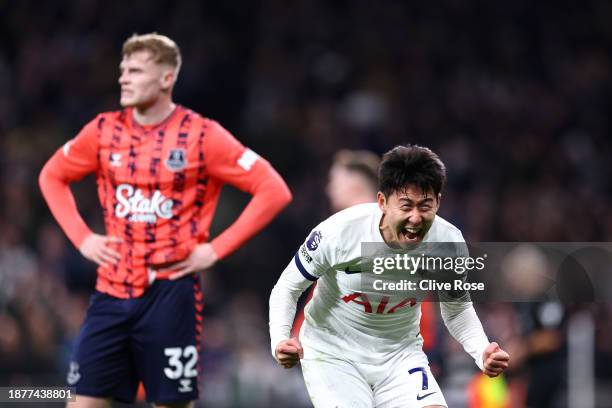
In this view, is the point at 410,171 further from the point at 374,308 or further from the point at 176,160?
the point at 176,160

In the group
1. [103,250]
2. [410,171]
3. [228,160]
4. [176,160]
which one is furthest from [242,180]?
[410,171]

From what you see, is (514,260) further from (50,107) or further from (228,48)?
(228,48)

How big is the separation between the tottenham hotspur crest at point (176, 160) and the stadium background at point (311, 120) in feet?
12.5

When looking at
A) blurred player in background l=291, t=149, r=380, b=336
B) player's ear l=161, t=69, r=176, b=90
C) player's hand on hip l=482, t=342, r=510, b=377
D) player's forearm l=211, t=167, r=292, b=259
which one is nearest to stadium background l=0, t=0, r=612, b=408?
blurred player in background l=291, t=149, r=380, b=336

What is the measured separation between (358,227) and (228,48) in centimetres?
888

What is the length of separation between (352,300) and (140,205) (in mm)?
1170

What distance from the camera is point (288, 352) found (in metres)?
4.02

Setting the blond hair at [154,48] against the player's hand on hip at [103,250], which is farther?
the blond hair at [154,48]

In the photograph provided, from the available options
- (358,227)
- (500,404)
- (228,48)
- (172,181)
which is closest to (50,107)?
(228,48)

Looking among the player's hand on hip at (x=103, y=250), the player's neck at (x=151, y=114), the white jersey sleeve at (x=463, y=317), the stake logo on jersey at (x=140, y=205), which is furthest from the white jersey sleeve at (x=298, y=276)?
the player's neck at (x=151, y=114)

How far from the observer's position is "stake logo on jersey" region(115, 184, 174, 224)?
16.6 feet

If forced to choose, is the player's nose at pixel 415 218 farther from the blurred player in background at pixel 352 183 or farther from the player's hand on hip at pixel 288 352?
the blurred player in background at pixel 352 183

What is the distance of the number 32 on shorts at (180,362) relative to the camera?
4.98 meters

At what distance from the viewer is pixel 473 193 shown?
11523 mm
